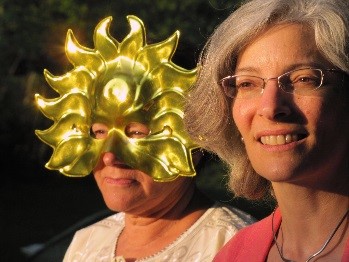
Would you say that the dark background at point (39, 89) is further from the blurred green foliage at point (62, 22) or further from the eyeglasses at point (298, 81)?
the eyeglasses at point (298, 81)

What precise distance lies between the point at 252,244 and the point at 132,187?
843 mm

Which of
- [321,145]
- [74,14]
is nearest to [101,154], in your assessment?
[321,145]

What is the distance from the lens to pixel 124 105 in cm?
394

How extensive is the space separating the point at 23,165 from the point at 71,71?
7.20m

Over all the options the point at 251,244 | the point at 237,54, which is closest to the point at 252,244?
the point at 251,244

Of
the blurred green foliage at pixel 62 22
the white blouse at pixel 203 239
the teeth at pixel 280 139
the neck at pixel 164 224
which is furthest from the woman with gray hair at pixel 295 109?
the blurred green foliage at pixel 62 22

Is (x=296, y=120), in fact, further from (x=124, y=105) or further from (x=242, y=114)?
(x=124, y=105)

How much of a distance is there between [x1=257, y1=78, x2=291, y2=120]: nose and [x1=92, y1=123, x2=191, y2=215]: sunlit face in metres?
1.11

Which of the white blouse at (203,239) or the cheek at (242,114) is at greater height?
the cheek at (242,114)

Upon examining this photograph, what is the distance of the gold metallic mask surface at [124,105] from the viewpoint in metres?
3.89

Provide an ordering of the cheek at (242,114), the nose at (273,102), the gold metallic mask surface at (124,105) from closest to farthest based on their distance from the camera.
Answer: the nose at (273,102) < the cheek at (242,114) < the gold metallic mask surface at (124,105)

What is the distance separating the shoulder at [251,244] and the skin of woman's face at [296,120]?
0.89 ft

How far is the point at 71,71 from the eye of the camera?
413 centimetres

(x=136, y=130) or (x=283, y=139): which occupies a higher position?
(x=136, y=130)
